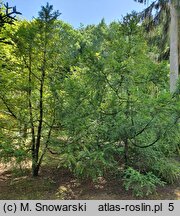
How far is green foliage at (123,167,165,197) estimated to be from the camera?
3.77 meters

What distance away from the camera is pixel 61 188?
4.29m

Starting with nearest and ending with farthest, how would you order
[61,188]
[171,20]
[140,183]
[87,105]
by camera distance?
[140,183], [87,105], [61,188], [171,20]

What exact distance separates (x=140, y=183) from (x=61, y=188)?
4.45 ft

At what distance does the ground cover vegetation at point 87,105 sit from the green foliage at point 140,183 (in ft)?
0.05

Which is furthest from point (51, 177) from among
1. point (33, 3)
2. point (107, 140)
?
point (33, 3)

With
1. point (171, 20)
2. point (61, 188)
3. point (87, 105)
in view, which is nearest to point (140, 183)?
point (61, 188)

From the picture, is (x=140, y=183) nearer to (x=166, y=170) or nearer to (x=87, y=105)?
(x=166, y=170)

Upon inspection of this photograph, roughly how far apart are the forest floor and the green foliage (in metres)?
0.11

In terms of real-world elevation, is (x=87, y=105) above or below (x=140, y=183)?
above

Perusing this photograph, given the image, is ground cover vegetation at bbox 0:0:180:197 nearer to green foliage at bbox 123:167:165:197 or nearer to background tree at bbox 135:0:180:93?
green foliage at bbox 123:167:165:197

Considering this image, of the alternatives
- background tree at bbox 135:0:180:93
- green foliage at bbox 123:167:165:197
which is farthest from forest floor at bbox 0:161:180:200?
background tree at bbox 135:0:180:93

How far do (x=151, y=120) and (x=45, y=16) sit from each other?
7.87 ft

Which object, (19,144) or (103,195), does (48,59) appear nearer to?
(19,144)

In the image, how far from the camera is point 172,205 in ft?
10.8
